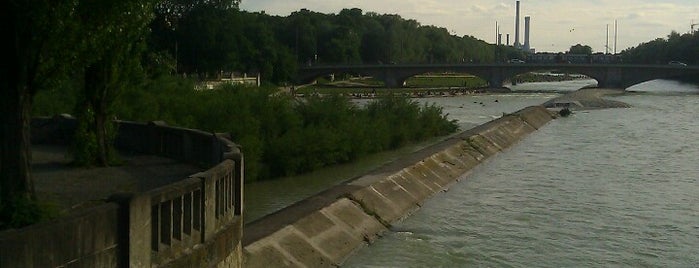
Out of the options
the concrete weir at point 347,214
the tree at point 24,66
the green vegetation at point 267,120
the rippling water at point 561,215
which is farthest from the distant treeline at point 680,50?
the tree at point 24,66

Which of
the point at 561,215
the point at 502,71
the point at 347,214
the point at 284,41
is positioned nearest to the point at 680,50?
Result: the point at 502,71

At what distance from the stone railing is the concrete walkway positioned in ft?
3.71

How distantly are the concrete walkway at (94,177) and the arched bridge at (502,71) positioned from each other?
99021 millimetres

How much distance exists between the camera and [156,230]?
1071 centimetres

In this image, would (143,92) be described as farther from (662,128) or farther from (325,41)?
(325,41)

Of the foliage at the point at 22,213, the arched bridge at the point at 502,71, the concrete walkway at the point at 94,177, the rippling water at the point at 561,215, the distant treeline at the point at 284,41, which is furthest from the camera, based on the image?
the arched bridge at the point at 502,71

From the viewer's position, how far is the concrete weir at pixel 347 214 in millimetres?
19016

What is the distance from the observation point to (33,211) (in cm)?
1041

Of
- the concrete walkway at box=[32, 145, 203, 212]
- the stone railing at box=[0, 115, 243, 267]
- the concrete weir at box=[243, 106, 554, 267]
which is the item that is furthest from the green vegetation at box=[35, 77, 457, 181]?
the stone railing at box=[0, 115, 243, 267]

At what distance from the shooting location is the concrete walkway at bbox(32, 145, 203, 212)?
46.8 ft

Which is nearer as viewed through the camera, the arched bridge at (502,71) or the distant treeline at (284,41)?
the distant treeline at (284,41)

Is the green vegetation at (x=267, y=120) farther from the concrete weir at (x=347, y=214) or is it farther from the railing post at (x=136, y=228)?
the railing post at (x=136, y=228)

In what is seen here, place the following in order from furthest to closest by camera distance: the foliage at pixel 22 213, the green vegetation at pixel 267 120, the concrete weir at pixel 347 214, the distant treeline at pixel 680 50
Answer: the distant treeline at pixel 680 50, the green vegetation at pixel 267 120, the concrete weir at pixel 347 214, the foliage at pixel 22 213

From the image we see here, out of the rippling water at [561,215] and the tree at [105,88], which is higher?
the tree at [105,88]
